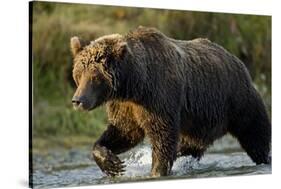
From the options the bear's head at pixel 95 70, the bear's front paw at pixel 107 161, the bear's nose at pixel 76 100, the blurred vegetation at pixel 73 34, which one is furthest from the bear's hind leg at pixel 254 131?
the bear's nose at pixel 76 100

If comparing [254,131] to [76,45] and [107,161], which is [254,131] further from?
[76,45]

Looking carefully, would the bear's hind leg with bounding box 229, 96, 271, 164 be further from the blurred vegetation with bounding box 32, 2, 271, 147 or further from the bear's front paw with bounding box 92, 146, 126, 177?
the bear's front paw with bounding box 92, 146, 126, 177

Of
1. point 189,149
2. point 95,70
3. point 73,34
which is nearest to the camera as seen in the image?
point 95,70

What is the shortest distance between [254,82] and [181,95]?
2.68 ft

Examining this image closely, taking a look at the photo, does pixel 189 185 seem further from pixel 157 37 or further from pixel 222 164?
pixel 157 37

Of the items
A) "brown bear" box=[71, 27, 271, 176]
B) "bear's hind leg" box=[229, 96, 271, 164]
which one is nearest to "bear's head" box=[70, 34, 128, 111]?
"brown bear" box=[71, 27, 271, 176]

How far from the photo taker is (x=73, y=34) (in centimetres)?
507

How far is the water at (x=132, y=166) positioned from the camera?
4918 mm

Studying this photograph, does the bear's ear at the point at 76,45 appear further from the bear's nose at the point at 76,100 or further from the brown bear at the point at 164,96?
the bear's nose at the point at 76,100

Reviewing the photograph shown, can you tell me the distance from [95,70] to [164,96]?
59cm

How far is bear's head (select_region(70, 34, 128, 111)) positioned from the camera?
4750mm

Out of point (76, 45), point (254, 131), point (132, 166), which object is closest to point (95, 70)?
point (76, 45)

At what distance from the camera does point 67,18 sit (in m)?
5.02

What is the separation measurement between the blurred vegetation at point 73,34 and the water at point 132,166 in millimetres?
149
